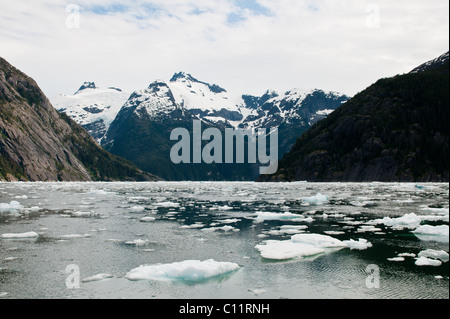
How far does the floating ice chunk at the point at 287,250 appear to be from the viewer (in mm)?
22688

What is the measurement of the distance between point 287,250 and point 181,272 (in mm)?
7715

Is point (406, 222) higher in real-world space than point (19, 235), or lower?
higher

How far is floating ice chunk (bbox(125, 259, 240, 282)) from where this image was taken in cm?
1861

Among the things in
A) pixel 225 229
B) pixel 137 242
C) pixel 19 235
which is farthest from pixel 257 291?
pixel 19 235

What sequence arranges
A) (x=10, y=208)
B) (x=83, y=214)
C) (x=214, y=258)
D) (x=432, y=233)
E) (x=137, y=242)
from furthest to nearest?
1. (x=10, y=208)
2. (x=83, y=214)
3. (x=432, y=233)
4. (x=137, y=242)
5. (x=214, y=258)

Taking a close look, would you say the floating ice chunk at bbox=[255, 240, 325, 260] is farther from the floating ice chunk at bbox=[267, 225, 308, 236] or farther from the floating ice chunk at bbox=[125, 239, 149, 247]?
the floating ice chunk at bbox=[125, 239, 149, 247]

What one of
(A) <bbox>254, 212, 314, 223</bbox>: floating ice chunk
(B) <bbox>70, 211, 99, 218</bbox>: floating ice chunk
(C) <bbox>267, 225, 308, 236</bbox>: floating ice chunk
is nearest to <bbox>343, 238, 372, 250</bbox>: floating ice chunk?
(C) <bbox>267, 225, 308, 236</bbox>: floating ice chunk

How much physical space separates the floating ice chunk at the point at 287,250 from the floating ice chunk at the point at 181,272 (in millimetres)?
4437

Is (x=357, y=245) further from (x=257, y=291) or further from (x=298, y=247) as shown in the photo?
(x=257, y=291)

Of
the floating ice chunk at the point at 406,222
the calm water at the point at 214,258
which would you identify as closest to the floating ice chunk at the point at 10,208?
the calm water at the point at 214,258

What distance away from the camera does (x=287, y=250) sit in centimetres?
2344

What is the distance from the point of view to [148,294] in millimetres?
16469
